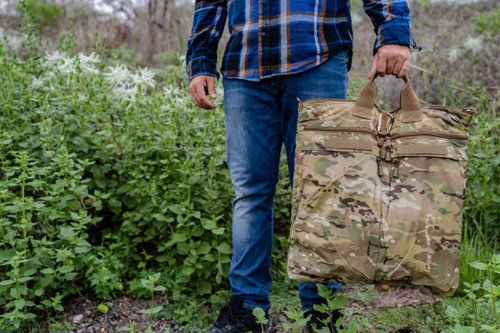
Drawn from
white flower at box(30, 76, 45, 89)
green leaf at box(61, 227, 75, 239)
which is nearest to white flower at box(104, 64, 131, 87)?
white flower at box(30, 76, 45, 89)

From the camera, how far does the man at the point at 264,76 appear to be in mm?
1835

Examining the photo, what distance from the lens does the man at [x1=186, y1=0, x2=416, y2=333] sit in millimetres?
1835

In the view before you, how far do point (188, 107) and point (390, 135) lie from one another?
1.56 metres

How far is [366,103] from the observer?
1.64 m

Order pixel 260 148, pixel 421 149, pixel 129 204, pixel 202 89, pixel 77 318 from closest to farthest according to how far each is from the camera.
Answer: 1. pixel 421 149
2. pixel 260 148
3. pixel 202 89
4. pixel 77 318
5. pixel 129 204

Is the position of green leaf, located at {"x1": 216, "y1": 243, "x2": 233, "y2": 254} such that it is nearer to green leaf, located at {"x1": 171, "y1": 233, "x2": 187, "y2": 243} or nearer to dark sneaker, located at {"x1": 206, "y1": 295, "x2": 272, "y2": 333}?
green leaf, located at {"x1": 171, "y1": 233, "x2": 187, "y2": 243}

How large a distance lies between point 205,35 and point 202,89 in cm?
30

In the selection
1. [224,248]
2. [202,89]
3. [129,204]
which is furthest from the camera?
[129,204]

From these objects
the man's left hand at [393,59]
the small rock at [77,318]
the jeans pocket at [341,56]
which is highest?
the jeans pocket at [341,56]

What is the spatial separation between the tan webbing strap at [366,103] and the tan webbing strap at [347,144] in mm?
115

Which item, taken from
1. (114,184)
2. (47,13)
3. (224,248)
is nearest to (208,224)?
(224,248)

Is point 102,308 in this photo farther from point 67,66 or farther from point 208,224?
point 67,66

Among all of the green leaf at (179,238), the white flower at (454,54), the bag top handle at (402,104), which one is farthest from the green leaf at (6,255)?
the white flower at (454,54)

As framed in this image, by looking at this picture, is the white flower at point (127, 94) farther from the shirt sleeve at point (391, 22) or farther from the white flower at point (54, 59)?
the shirt sleeve at point (391, 22)
